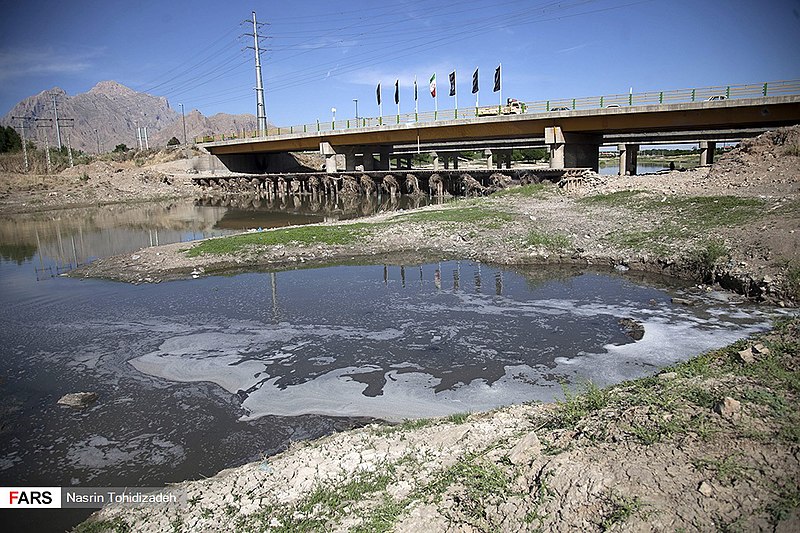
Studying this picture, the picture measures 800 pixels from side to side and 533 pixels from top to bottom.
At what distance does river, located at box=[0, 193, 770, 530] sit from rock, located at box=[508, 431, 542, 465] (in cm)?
267

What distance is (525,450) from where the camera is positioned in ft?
17.2

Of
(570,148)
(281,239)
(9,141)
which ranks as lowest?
(281,239)

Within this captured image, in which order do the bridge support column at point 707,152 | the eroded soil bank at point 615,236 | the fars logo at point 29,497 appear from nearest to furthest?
1. the fars logo at point 29,497
2. the eroded soil bank at point 615,236
3. the bridge support column at point 707,152

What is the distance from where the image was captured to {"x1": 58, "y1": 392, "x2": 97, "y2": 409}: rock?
8781mm

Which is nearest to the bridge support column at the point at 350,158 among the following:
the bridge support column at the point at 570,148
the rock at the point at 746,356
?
the bridge support column at the point at 570,148

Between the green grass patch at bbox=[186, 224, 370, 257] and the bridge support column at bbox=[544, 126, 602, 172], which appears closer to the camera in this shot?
the green grass patch at bbox=[186, 224, 370, 257]

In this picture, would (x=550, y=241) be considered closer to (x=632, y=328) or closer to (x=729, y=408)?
(x=632, y=328)

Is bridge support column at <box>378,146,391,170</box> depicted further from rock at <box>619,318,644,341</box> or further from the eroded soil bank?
rock at <box>619,318,644,341</box>

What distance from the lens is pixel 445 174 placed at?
44.7 metres

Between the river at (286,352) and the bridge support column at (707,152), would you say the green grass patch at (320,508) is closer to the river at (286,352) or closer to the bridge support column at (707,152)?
the river at (286,352)

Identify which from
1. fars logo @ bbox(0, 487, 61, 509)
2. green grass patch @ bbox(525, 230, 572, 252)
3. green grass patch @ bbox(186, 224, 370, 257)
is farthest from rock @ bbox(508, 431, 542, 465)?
green grass patch @ bbox(186, 224, 370, 257)

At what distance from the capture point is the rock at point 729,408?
5055 mm

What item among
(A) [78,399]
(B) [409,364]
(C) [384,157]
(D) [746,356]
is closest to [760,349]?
(D) [746,356]

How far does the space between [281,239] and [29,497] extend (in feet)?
49.2
